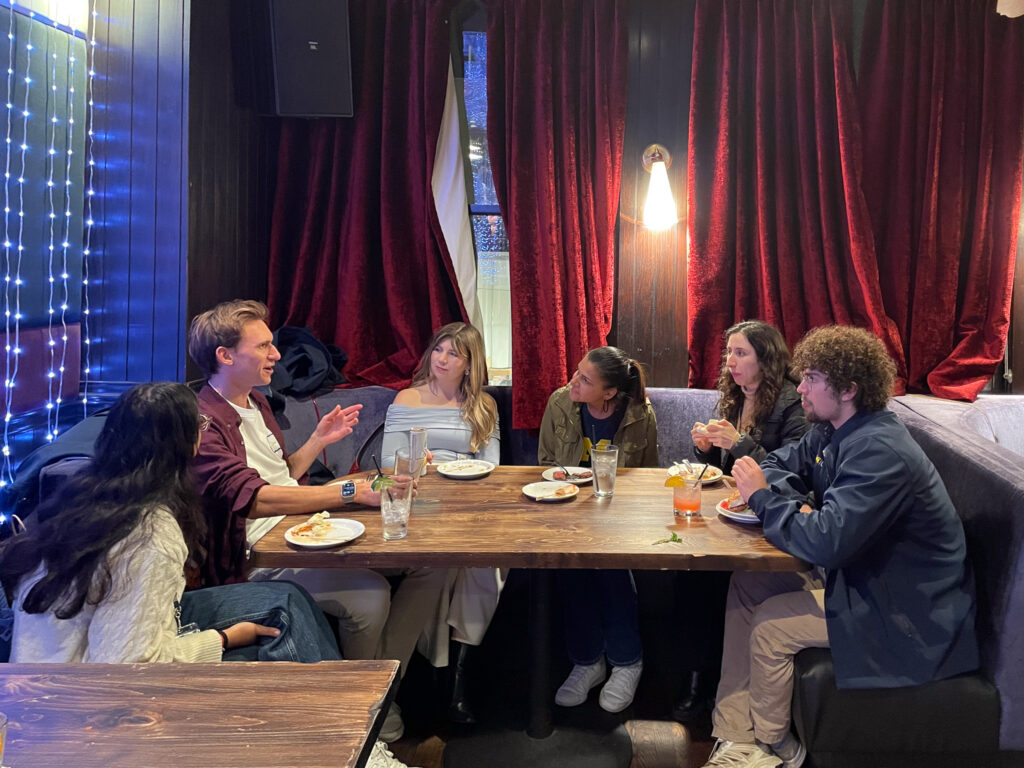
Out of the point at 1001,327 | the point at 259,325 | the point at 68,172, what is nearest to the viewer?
the point at 259,325

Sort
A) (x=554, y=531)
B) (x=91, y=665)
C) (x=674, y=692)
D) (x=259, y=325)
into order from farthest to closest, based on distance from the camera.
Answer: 1. (x=674, y=692)
2. (x=259, y=325)
3. (x=554, y=531)
4. (x=91, y=665)

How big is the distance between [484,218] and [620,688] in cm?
213

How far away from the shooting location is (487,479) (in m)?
2.30

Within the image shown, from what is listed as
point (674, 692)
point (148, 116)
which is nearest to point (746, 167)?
point (674, 692)

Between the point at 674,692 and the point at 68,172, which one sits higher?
the point at 68,172

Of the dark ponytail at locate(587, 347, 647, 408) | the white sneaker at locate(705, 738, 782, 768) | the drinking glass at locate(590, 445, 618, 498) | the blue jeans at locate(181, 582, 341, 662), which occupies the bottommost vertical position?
the white sneaker at locate(705, 738, 782, 768)

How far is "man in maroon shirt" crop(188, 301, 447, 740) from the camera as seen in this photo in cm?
187

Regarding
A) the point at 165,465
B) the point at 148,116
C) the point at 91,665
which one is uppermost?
the point at 148,116

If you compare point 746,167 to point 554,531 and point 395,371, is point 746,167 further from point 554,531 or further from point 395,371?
point 554,531

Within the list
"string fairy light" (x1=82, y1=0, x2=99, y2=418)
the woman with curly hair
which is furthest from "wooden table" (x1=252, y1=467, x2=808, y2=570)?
"string fairy light" (x1=82, y1=0, x2=99, y2=418)

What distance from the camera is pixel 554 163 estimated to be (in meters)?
3.30

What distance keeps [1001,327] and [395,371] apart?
2585 mm

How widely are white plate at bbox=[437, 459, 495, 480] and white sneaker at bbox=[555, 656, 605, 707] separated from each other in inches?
26.7

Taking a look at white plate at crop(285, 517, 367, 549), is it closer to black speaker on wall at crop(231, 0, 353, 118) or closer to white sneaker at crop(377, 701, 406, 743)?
white sneaker at crop(377, 701, 406, 743)
